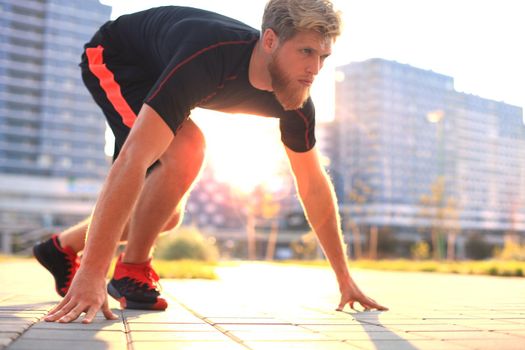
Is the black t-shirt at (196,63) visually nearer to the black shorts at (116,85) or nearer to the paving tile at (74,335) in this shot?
the black shorts at (116,85)

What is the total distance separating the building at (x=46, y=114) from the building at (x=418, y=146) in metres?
37.1

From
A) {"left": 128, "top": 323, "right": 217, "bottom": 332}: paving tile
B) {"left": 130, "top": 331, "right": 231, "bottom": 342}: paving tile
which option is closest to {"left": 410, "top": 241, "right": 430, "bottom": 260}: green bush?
{"left": 128, "top": 323, "right": 217, "bottom": 332}: paving tile

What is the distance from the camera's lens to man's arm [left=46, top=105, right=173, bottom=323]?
7.29 feet

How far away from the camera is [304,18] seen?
256cm

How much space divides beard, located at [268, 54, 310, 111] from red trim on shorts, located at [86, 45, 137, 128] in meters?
0.74

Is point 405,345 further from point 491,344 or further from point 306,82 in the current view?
point 306,82

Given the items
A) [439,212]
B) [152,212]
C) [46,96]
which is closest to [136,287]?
[152,212]

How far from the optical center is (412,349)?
1859 mm

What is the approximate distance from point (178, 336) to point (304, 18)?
1.32 meters

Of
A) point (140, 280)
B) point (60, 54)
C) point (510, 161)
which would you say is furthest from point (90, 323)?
point (510, 161)

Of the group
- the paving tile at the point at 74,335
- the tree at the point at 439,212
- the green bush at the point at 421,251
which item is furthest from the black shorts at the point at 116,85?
the green bush at the point at 421,251

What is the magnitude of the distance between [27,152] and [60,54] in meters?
13.4

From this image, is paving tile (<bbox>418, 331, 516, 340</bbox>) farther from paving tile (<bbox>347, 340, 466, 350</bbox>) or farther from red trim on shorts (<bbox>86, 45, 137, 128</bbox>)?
red trim on shorts (<bbox>86, 45, 137, 128</bbox>)

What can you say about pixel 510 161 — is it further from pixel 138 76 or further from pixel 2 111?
pixel 138 76
